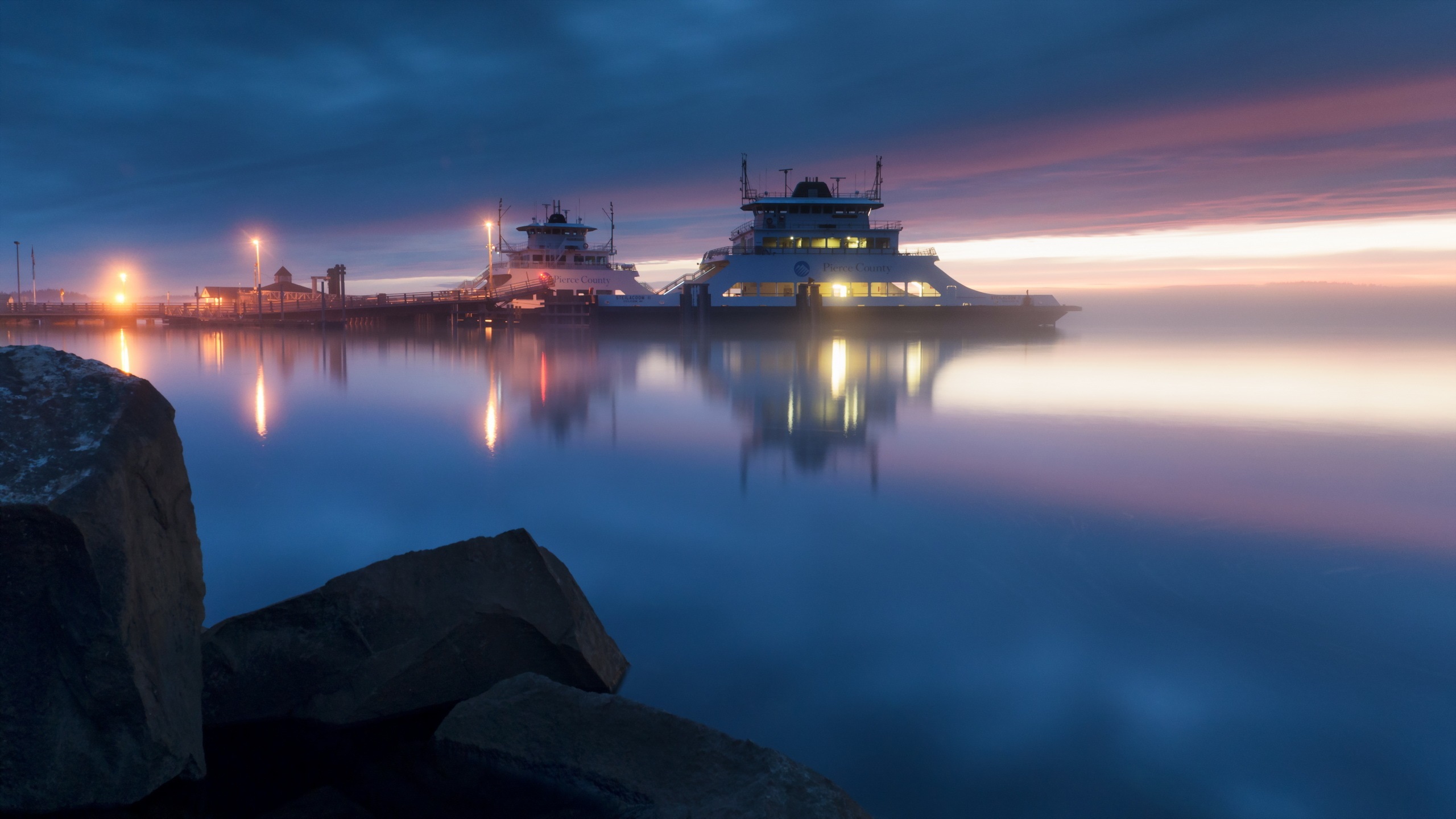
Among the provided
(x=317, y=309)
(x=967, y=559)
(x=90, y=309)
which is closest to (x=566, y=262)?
(x=317, y=309)

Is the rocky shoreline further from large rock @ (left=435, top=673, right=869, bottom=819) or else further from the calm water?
the calm water

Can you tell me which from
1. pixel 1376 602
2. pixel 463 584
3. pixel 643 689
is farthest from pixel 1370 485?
pixel 463 584

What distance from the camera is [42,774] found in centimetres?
386

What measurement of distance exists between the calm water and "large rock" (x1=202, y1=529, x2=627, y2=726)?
95 centimetres

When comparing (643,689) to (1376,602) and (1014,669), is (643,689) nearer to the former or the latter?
(1014,669)

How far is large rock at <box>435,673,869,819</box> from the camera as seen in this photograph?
140 inches

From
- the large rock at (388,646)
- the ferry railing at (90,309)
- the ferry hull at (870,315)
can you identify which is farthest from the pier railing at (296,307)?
the large rock at (388,646)

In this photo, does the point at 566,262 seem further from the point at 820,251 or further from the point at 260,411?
the point at 260,411

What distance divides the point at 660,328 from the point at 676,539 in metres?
49.2

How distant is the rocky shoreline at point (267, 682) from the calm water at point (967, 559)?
1184 mm

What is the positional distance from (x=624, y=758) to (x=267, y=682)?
2447 millimetres

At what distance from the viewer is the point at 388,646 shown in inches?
201

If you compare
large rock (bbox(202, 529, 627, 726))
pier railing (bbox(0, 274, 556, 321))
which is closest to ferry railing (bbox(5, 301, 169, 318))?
pier railing (bbox(0, 274, 556, 321))

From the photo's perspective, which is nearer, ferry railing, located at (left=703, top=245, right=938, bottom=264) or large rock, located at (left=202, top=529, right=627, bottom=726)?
large rock, located at (left=202, top=529, right=627, bottom=726)
